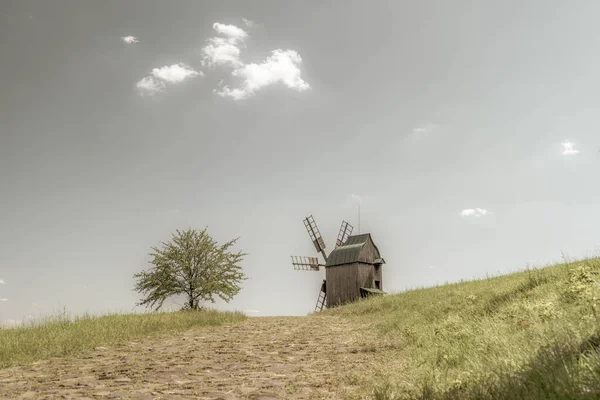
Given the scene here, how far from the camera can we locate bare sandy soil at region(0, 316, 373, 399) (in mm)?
7215

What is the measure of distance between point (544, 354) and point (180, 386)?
591 centimetres

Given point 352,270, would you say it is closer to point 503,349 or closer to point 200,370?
point 200,370

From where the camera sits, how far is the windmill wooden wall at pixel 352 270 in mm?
34500

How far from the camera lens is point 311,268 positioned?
134 feet

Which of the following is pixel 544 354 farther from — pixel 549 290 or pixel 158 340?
pixel 158 340

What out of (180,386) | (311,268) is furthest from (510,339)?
(311,268)

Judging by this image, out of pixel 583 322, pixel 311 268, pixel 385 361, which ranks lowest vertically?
pixel 385 361

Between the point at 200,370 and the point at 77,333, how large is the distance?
630 cm

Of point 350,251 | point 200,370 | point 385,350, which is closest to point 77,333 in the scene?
point 200,370

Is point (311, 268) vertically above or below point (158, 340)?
above

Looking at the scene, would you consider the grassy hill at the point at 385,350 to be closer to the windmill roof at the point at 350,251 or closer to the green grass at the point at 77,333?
the green grass at the point at 77,333

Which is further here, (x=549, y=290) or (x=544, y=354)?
(x=549, y=290)

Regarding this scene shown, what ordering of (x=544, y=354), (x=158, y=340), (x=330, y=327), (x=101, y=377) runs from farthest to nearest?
(x=330, y=327) → (x=158, y=340) → (x=101, y=377) → (x=544, y=354)

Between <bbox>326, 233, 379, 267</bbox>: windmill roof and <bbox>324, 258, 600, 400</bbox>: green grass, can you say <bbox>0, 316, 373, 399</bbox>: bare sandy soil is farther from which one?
<bbox>326, 233, 379, 267</bbox>: windmill roof
